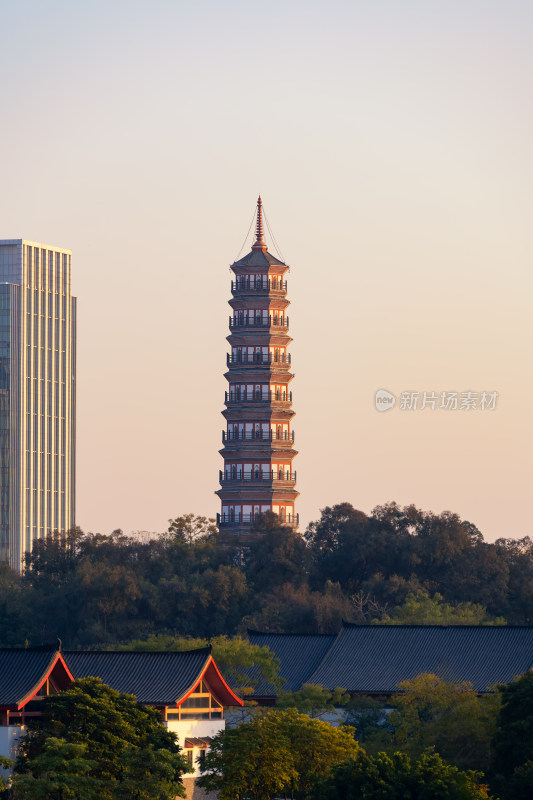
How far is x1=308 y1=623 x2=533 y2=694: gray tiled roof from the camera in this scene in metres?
70.4

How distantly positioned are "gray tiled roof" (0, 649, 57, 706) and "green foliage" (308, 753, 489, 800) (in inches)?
482

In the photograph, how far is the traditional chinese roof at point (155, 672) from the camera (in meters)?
56.8

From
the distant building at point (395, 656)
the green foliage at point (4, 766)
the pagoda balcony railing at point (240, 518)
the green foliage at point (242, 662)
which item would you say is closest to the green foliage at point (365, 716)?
the distant building at point (395, 656)

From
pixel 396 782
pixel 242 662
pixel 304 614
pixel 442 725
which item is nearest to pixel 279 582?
pixel 304 614

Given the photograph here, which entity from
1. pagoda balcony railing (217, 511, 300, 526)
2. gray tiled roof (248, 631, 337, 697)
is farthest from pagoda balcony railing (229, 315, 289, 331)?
gray tiled roof (248, 631, 337, 697)

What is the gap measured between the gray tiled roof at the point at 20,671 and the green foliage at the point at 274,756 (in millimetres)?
6229

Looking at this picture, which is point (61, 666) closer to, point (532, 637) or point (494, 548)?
point (532, 637)

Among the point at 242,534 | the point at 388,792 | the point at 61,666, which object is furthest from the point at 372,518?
the point at 388,792

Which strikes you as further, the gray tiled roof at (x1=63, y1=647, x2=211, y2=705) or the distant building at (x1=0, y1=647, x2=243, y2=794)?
the gray tiled roof at (x1=63, y1=647, x2=211, y2=705)

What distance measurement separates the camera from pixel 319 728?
49.0 metres

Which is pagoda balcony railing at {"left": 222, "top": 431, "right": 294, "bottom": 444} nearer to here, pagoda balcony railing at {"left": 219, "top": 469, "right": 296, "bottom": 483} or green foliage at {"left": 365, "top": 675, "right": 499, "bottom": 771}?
pagoda balcony railing at {"left": 219, "top": 469, "right": 296, "bottom": 483}

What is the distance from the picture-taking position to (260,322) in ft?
368

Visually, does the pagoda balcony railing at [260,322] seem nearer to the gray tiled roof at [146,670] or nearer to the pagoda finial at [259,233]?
the pagoda finial at [259,233]

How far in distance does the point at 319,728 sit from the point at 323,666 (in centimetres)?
2441
